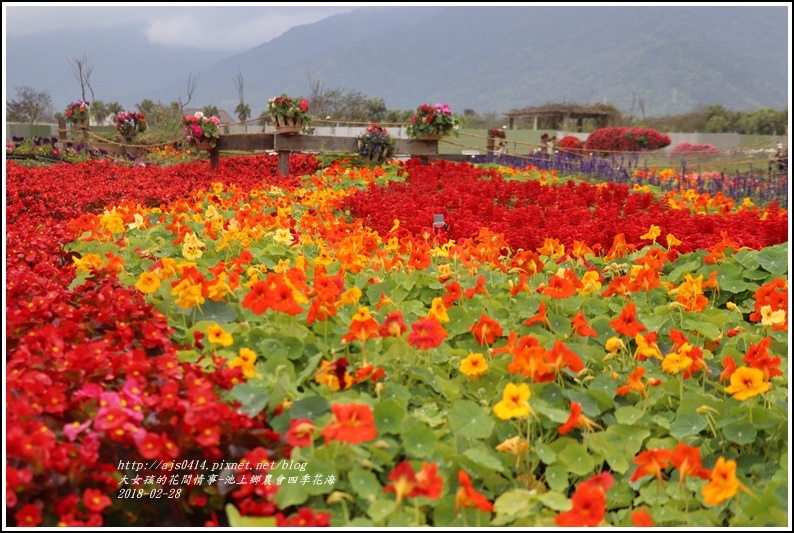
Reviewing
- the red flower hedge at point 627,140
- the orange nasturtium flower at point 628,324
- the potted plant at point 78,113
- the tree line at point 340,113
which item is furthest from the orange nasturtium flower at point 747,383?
the red flower hedge at point 627,140

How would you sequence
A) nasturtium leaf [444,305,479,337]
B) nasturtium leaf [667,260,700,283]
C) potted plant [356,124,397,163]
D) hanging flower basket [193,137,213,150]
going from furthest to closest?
hanging flower basket [193,137,213,150]
potted plant [356,124,397,163]
nasturtium leaf [667,260,700,283]
nasturtium leaf [444,305,479,337]

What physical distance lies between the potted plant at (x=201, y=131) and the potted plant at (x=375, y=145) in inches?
80.4

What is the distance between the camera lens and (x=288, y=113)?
984 cm

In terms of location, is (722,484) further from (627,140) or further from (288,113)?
(627,140)

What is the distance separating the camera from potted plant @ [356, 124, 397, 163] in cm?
1022

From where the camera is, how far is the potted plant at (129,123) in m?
15.1

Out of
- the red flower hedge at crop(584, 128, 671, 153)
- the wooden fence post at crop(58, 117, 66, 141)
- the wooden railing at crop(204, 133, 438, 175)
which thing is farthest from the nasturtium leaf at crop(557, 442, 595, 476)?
the red flower hedge at crop(584, 128, 671, 153)

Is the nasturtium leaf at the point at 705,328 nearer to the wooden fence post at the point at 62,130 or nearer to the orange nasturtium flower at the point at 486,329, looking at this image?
the orange nasturtium flower at the point at 486,329

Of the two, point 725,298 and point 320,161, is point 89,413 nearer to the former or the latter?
point 725,298

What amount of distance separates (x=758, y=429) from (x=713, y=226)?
2.90 metres

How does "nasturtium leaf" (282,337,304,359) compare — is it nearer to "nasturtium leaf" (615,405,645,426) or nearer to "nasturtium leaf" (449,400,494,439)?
"nasturtium leaf" (449,400,494,439)

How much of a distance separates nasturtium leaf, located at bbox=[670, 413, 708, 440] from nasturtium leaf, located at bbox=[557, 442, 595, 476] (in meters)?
0.31

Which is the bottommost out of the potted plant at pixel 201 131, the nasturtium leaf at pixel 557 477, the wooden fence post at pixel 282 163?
the nasturtium leaf at pixel 557 477

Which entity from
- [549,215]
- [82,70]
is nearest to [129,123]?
[549,215]
